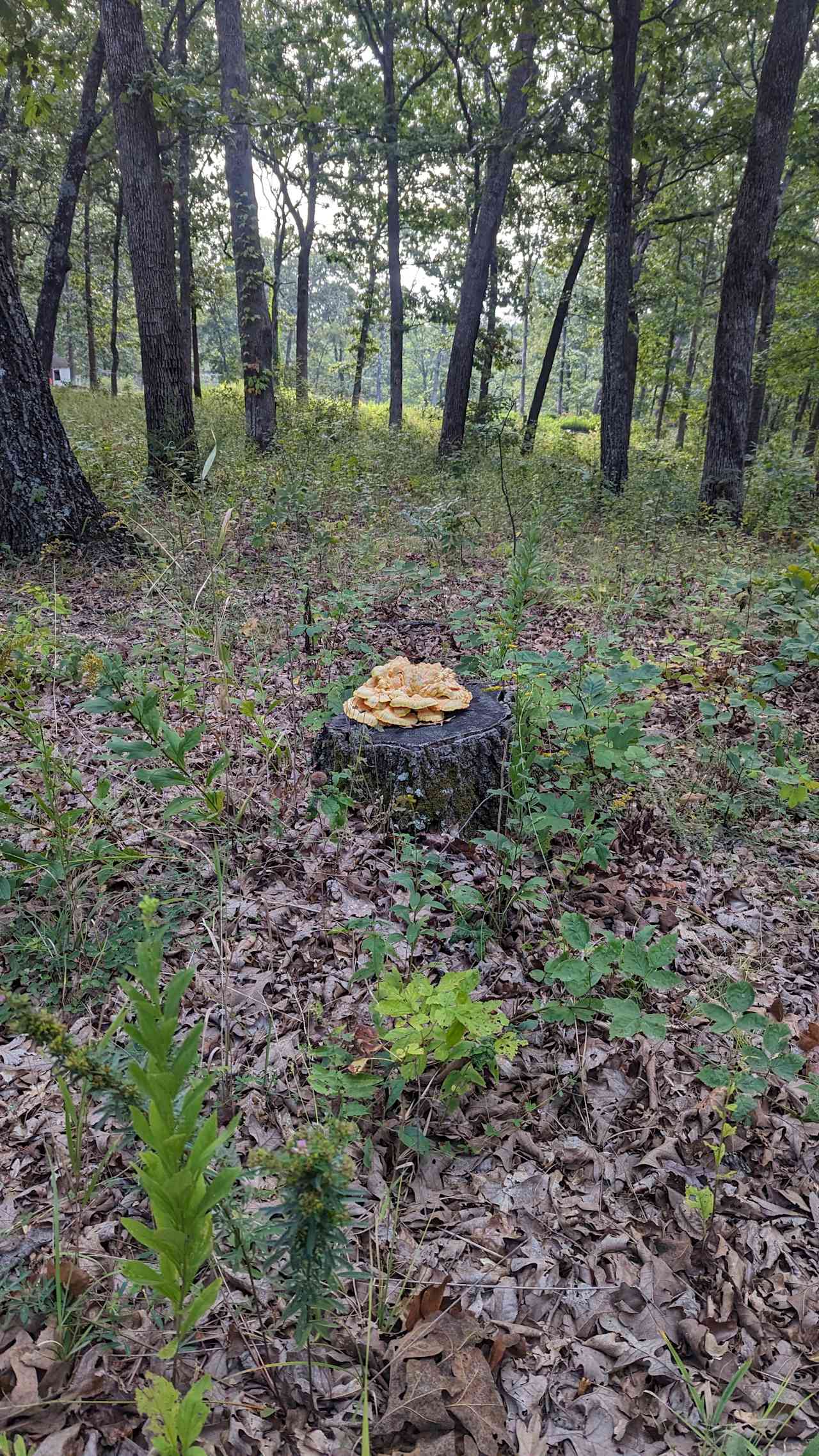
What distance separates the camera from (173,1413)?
1130mm

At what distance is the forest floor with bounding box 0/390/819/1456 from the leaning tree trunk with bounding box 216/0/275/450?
669 cm

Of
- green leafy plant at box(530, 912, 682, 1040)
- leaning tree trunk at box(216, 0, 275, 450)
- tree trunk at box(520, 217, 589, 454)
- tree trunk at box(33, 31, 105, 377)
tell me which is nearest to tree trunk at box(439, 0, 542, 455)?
tree trunk at box(520, 217, 589, 454)

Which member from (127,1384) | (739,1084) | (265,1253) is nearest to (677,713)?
(739,1084)

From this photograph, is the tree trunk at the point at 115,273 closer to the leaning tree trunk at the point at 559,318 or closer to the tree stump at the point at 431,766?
the leaning tree trunk at the point at 559,318

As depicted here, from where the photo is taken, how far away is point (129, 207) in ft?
23.5

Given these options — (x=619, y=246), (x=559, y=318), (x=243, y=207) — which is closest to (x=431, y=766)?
(x=619, y=246)

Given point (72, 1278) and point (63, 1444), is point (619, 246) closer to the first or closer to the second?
point (72, 1278)

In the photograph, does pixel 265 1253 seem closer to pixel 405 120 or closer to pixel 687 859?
pixel 687 859

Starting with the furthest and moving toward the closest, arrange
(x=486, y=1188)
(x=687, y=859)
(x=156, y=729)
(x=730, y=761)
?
(x=730, y=761) → (x=687, y=859) → (x=156, y=729) → (x=486, y=1188)

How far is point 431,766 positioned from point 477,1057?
1384mm

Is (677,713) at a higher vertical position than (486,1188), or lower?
higher

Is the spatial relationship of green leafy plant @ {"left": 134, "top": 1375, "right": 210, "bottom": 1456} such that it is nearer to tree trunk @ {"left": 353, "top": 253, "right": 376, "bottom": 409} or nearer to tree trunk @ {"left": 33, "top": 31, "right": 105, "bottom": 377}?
tree trunk @ {"left": 33, "top": 31, "right": 105, "bottom": 377}

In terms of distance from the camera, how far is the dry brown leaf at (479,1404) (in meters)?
1.46

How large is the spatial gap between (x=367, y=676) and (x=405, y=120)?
54.7 ft
